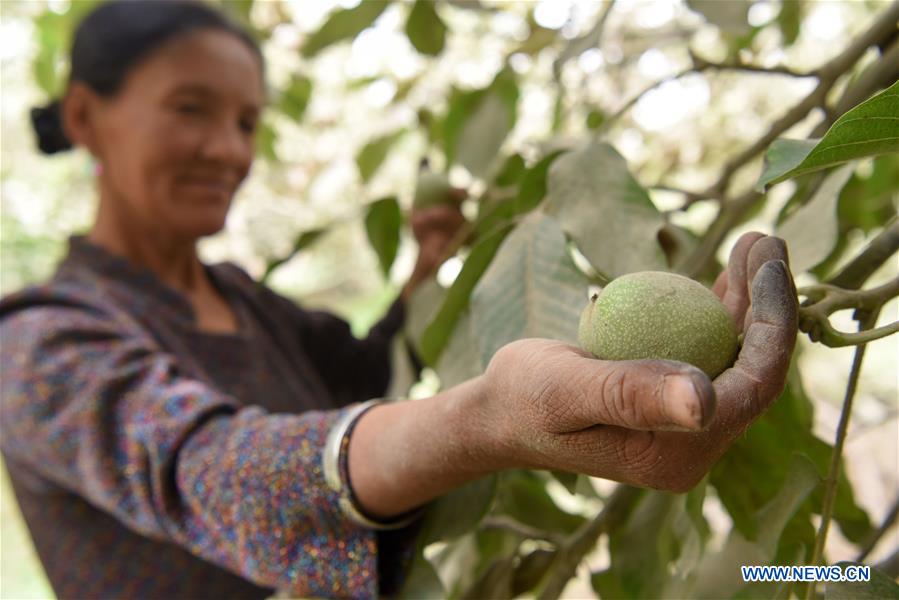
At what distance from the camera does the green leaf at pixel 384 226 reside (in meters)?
0.96

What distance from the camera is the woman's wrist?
43 centimetres

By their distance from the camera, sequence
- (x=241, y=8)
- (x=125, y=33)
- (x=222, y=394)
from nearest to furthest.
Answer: (x=222, y=394) → (x=125, y=33) → (x=241, y=8)

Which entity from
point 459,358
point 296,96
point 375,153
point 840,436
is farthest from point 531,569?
point 296,96

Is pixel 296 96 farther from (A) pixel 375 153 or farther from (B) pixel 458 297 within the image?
(B) pixel 458 297

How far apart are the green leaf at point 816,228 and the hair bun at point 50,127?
3.29 ft

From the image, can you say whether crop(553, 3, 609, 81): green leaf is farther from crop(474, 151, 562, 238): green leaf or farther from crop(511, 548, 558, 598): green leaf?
crop(511, 548, 558, 598): green leaf

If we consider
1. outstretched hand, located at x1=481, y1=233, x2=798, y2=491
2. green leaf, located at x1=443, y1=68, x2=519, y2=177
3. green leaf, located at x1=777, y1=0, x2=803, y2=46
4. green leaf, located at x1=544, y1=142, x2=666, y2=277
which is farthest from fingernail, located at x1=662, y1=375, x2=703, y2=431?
green leaf, located at x1=777, y1=0, x2=803, y2=46

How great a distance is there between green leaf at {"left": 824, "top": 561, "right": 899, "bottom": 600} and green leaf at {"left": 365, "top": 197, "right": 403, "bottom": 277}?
0.66 m

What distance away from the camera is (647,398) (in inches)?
11.6

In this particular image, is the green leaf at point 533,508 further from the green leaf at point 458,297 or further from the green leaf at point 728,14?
the green leaf at point 728,14

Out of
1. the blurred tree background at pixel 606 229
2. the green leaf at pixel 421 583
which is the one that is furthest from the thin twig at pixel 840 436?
the green leaf at pixel 421 583

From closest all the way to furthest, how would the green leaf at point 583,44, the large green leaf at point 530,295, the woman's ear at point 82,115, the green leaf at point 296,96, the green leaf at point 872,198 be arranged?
the large green leaf at point 530,295
the green leaf at point 583,44
the green leaf at point 872,198
the woman's ear at point 82,115
the green leaf at point 296,96

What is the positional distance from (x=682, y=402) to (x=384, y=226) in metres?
0.72

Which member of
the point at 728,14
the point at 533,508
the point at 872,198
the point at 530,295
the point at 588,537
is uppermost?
the point at 728,14
